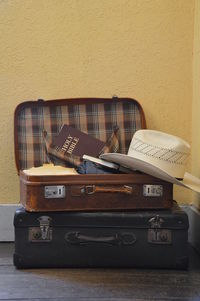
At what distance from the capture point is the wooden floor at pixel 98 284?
3.98ft

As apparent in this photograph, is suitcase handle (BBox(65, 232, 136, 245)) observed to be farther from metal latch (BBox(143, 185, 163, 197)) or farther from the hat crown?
the hat crown

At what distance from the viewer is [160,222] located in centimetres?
140

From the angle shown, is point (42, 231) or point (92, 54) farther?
point (92, 54)

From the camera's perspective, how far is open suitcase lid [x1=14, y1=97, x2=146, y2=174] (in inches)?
68.1

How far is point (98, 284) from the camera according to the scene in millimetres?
1299

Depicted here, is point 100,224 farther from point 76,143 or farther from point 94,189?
point 76,143

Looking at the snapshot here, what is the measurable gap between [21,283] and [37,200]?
27 centimetres

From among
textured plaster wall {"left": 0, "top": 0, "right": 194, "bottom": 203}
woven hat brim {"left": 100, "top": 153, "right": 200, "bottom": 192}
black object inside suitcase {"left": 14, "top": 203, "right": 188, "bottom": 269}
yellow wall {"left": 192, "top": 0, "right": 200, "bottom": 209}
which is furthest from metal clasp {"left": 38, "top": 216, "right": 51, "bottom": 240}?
yellow wall {"left": 192, "top": 0, "right": 200, "bottom": 209}

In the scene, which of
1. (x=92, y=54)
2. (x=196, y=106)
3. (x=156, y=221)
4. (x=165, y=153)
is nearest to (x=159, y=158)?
(x=165, y=153)

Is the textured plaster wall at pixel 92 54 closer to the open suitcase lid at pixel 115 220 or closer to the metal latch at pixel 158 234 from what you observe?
the open suitcase lid at pixel 115 220

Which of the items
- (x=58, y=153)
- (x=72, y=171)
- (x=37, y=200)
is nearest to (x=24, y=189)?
(x=37, y=200)

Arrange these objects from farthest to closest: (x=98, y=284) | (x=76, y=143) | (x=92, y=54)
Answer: (x=92, y=54) < (x=76, y=143) < (x=98, y=284)

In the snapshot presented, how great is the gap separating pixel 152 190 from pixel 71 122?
1.72ft

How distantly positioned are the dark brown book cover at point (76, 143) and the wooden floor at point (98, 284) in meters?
0.49
